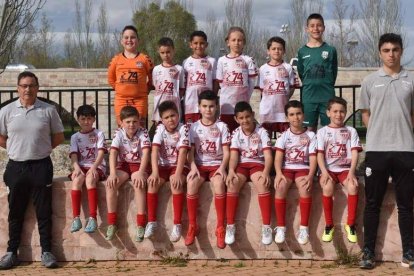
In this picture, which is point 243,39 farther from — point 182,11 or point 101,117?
point 182,11

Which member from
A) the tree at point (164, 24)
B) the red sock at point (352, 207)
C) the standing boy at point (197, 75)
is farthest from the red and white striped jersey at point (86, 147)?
the tree at point (164, 24)

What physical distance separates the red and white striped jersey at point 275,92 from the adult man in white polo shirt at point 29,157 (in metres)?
2.34

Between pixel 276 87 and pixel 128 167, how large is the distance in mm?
1932

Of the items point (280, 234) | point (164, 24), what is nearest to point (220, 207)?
point (280, 234)

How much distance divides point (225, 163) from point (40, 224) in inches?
81.2

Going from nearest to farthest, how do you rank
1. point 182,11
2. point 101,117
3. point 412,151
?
point 412,151
point 101,117
point 182,11

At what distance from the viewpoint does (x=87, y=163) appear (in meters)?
6.30

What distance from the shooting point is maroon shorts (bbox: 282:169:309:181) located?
587cm

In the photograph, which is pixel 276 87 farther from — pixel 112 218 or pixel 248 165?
pixel 112 218

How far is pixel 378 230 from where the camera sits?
5891 mm

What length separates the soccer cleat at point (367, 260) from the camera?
5.59 meters

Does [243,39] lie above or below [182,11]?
below

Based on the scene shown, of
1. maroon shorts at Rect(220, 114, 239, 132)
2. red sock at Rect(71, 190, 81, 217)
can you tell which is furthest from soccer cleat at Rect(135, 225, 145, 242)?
maroon shorts at Rect(220, 114, 239, 132)

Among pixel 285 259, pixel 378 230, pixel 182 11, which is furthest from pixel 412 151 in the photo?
pixel 182 11
